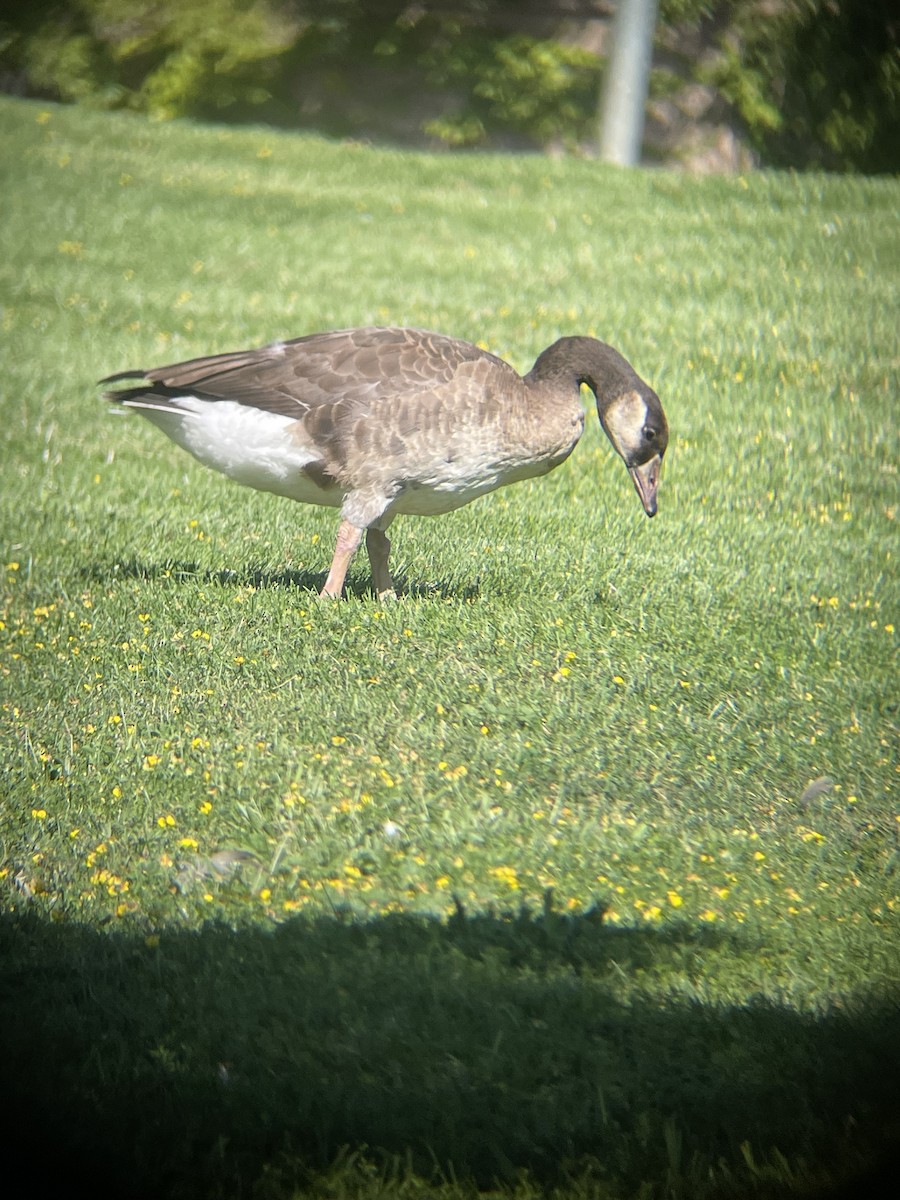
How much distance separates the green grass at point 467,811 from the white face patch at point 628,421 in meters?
0.94

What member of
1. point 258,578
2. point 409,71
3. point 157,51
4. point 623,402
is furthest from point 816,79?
point 258,578

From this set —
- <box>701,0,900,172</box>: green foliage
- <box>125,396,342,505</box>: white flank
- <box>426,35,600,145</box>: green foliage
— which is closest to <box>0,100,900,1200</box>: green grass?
<box>125,396,342,505</box>: white flank

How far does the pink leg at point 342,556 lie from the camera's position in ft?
23.1

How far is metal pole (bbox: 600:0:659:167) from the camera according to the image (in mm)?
17688

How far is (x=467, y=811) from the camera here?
17.7 feet

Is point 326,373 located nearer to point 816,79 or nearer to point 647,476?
point 647,476

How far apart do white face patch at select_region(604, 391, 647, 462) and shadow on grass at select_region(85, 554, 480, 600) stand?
1.22 meters

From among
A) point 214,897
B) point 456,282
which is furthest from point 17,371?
point 214,897

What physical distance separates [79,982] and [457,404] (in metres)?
3.50

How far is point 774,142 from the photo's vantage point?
21.5 m

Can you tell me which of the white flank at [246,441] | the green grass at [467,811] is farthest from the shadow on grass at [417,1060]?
the white flank at [246,441]

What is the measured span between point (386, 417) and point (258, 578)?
156cm

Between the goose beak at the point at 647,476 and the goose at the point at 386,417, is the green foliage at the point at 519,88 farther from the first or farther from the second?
the goose beak at the point at 647,476

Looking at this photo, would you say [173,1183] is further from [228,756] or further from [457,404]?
[457,404]
